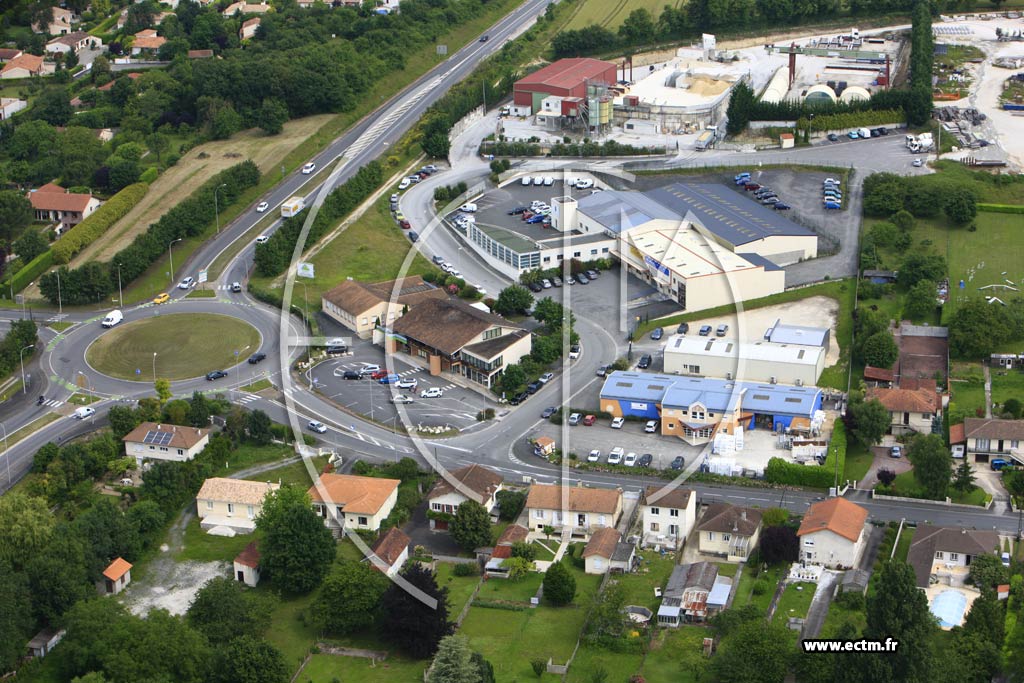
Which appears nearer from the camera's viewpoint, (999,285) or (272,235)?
(999,285)

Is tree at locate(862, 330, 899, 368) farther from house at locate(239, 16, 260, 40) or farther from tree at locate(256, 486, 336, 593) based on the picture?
house at locate(239, 16, 260, 40)

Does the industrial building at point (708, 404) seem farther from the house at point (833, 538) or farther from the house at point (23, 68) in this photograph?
the house at point (23, 68)

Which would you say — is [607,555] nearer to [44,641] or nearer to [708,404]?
[708,404]

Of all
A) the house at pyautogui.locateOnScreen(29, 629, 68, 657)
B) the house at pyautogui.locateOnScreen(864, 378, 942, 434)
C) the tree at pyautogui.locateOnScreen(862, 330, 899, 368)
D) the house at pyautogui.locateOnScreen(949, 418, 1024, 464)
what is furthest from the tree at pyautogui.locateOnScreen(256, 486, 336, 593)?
the tree at pyautogui.locateOnScreen(862, 330, 899, 368)

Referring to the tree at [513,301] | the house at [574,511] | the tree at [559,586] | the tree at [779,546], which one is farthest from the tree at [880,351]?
the tree at [559,586]

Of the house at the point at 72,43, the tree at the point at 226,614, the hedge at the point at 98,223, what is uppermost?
the house at the point at 72,43

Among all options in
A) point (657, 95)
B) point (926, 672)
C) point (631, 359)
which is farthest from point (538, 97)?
point (926, 672)

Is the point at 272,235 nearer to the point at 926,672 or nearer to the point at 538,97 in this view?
the point at 538,97
